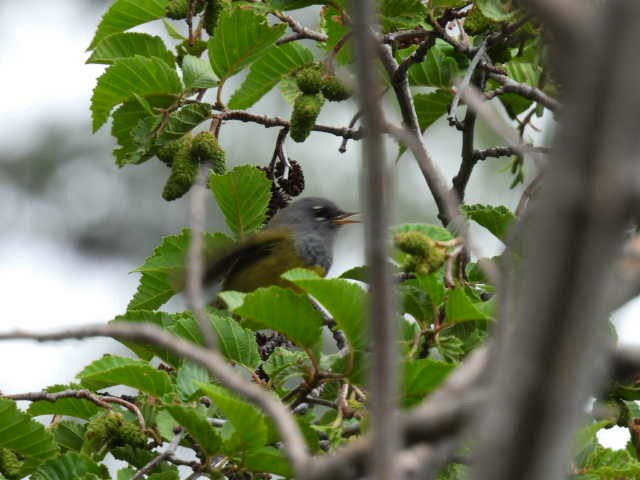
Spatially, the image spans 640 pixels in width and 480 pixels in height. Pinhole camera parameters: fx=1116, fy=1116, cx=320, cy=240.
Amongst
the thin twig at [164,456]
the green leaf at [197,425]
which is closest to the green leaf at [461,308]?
the green leaf at [197,425]

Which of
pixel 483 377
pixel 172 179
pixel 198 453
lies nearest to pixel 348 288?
pixel 198 453

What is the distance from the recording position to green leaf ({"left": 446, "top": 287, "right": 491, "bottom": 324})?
2.62 meters

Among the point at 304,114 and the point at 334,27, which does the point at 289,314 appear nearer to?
the point at 304,114

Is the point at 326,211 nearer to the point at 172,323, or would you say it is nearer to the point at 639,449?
the point at 172,323

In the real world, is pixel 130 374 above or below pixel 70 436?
above

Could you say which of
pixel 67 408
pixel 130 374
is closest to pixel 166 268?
pixel 67 408

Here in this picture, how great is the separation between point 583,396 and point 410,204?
11.0m

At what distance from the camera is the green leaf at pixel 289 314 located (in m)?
2.65

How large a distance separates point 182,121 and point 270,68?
355mm

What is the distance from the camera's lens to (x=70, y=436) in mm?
3320

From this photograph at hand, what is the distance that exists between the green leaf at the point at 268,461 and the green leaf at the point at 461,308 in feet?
1.73

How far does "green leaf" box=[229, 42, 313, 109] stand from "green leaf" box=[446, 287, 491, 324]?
1.42 meters

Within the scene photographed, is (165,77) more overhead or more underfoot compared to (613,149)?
more overhead

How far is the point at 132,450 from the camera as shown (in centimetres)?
315
